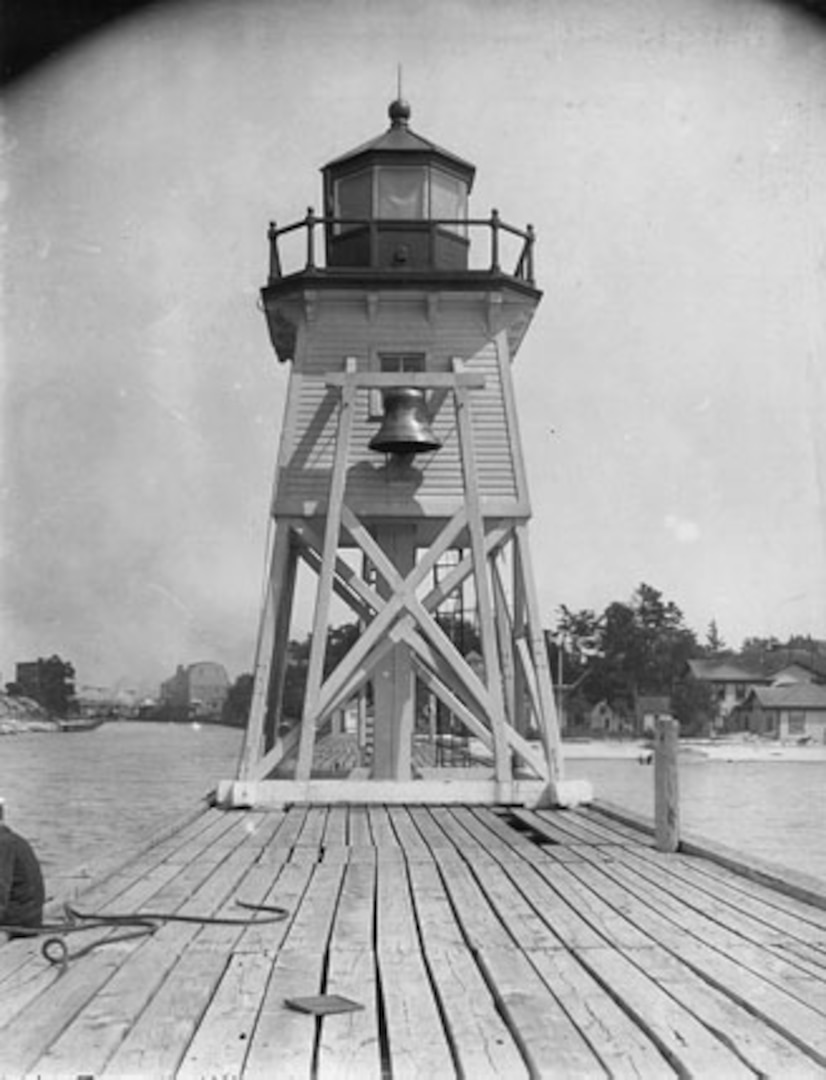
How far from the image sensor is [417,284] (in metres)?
18.6

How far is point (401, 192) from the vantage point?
19.5 m

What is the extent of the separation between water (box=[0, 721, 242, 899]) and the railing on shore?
7081mm

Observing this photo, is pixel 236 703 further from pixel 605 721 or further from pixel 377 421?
pixel 377 421

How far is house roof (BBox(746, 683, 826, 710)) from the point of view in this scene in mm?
123375

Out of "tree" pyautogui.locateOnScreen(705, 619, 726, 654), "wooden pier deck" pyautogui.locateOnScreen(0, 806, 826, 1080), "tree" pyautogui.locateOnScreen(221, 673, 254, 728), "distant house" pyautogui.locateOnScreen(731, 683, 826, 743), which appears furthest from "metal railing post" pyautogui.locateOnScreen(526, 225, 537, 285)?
"tree" pyautogui.locateOnScreen(705, 619, 726, 654)

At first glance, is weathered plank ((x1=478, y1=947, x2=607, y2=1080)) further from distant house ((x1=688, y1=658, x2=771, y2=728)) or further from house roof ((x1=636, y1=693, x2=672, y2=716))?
distant house ((x1=688, y1=658, x2=771, y2=728))

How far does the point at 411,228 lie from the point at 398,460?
3123 mm

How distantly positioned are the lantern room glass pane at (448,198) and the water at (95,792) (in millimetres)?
8323

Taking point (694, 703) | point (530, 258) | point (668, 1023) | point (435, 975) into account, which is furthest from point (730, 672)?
point (668, 1023)

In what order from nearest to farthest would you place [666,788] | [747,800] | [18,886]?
[18,886], [666,788], [747,800]

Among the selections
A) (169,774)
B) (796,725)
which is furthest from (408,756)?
(796,725)

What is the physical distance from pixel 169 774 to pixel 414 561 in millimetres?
45667

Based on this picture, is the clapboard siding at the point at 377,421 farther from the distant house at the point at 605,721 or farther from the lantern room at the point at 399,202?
the distant house at the point at 605,721

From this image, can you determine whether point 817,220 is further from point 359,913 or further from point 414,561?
point 414,561
